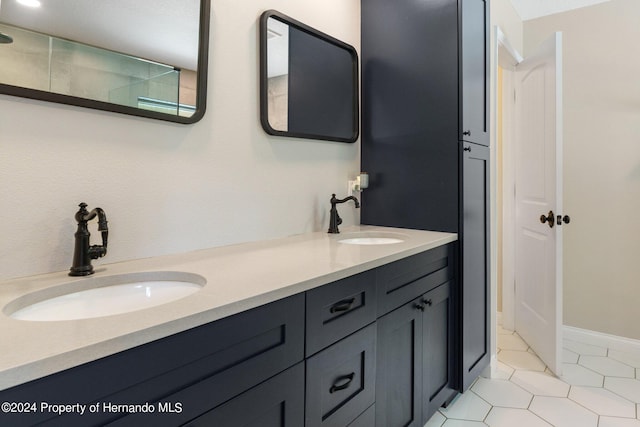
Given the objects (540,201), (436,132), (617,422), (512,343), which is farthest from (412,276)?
(512,343)

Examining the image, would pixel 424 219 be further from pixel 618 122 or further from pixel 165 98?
pixel 618 122

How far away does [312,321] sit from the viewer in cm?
98

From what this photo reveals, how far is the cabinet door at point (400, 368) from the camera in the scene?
1288 mm

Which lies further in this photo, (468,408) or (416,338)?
(468,408)

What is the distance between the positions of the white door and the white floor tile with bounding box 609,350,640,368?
0.52m

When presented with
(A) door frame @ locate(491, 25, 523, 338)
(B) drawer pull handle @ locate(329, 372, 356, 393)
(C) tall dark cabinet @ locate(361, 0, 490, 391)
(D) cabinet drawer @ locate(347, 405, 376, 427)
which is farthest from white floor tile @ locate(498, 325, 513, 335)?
(B) drawer pull handle @ locate(329, 372, 356, 393)

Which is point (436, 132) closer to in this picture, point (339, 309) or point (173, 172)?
point (339, 309)

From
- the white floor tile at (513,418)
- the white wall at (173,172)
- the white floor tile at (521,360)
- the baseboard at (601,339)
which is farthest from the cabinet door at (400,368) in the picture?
the baseboard at (601,339)

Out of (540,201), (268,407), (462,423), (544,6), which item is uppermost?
(544,6)

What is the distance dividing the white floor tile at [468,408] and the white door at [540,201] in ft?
2.06

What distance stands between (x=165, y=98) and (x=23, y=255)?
0.63m

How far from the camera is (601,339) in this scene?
2.60 m

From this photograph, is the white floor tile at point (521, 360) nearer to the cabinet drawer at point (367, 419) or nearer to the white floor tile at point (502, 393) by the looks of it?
the white floor tile at point (502, 393)

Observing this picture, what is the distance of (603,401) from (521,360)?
0.51 meters
